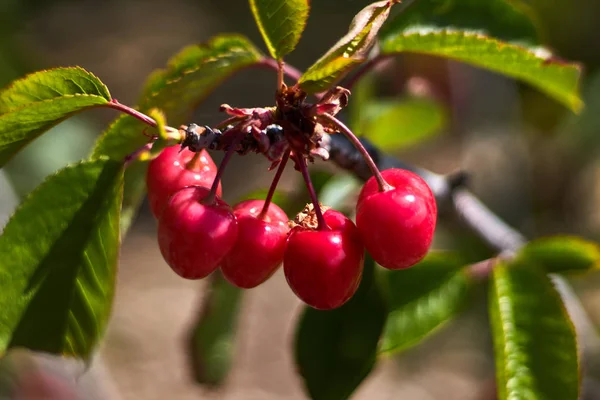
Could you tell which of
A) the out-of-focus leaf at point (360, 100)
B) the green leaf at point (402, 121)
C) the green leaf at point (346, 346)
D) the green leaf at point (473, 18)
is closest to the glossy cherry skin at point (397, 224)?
the green leaf at point (346, 346)

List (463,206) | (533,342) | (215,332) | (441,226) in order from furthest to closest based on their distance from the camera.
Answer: (441,226) < (215,332) < (463,206) < (533,342)

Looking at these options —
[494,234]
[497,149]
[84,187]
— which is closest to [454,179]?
[494,234]

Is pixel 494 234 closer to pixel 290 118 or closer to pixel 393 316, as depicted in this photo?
pixel 393 316

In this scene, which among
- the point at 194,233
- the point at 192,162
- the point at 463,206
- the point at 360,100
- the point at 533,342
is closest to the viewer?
the point at 194,233

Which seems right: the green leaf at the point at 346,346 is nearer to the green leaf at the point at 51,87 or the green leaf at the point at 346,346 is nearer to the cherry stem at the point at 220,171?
the cherry stem at the point at 220,171

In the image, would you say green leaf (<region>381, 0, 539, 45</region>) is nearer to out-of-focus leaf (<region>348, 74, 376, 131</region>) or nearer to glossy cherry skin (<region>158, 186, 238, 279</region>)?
out-of-focus leaf (<region>348, 74, 376, 131</region>)

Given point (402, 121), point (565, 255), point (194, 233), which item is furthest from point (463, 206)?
point (194, 233)

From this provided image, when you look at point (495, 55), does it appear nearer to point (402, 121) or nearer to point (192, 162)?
point (192, 162)
